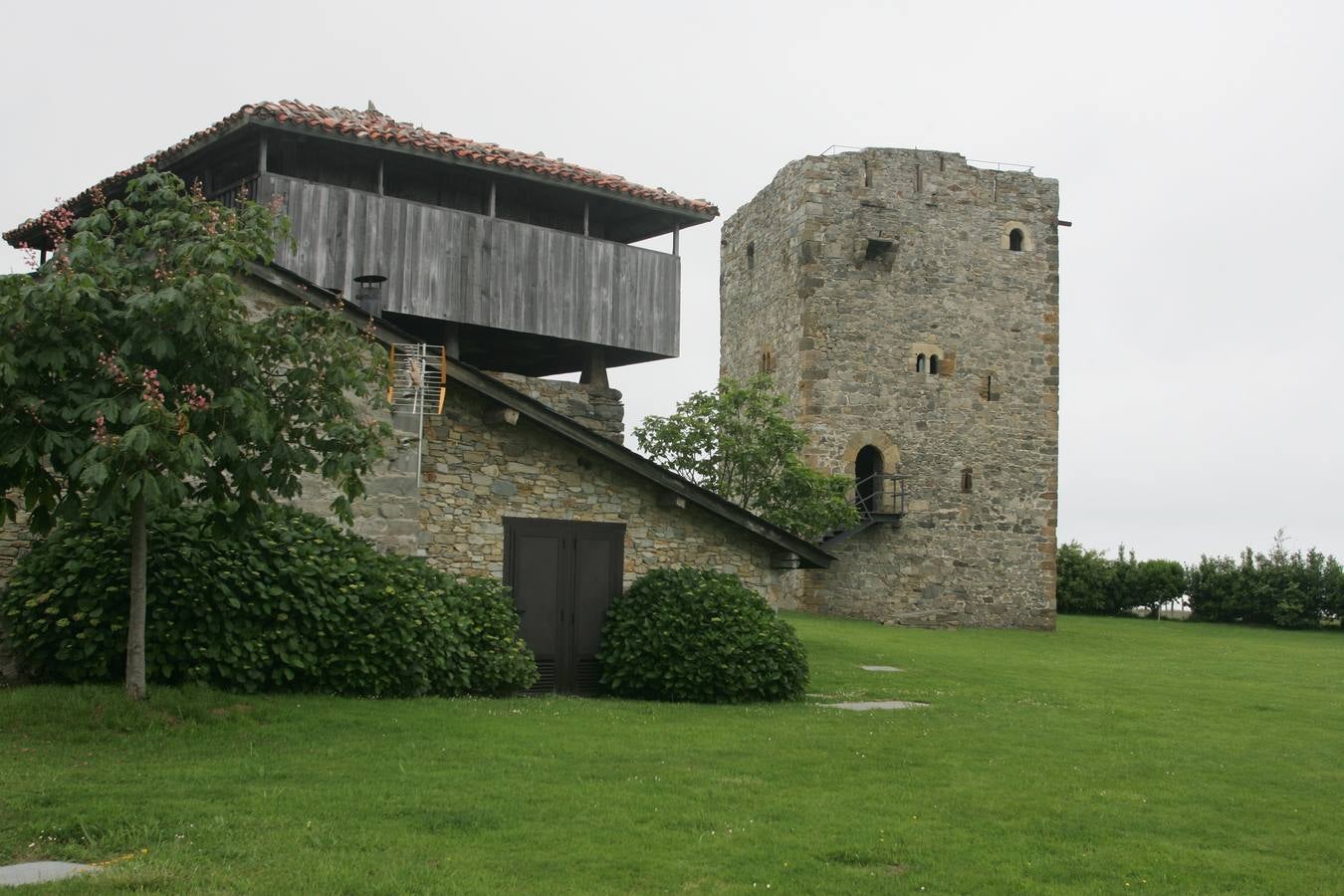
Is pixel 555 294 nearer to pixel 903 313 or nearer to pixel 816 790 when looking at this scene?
Result: pixel 816 790

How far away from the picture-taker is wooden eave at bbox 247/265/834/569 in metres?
14.3

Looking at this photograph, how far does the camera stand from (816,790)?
9.96m

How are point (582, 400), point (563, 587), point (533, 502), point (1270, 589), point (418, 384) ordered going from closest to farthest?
point (418, 384)
point (533, 502)
point (563, 587)
point (582, 400)
point (1270, 589)

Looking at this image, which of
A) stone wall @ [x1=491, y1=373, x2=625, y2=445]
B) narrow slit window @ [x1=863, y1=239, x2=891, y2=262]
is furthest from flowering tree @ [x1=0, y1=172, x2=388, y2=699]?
narrow slit window @ [x1=863, y1=239, x2=891, y2=262]

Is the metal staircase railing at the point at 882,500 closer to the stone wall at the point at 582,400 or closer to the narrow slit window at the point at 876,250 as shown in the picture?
the narrow slit window at the point at 876,250

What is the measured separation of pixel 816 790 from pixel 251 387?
5527 mm

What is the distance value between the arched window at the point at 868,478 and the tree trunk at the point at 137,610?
2226 cm

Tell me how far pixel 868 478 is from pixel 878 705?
17.0m

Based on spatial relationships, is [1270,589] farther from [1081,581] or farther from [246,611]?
[246,611]

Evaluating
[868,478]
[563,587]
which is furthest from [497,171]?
[868,478]

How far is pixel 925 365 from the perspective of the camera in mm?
33094

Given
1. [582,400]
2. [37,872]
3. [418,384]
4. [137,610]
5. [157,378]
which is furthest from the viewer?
[582,400]

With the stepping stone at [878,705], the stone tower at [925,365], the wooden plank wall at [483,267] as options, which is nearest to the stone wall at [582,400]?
the wooden plank wall at [483,267]

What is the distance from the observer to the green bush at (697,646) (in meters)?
15.2
